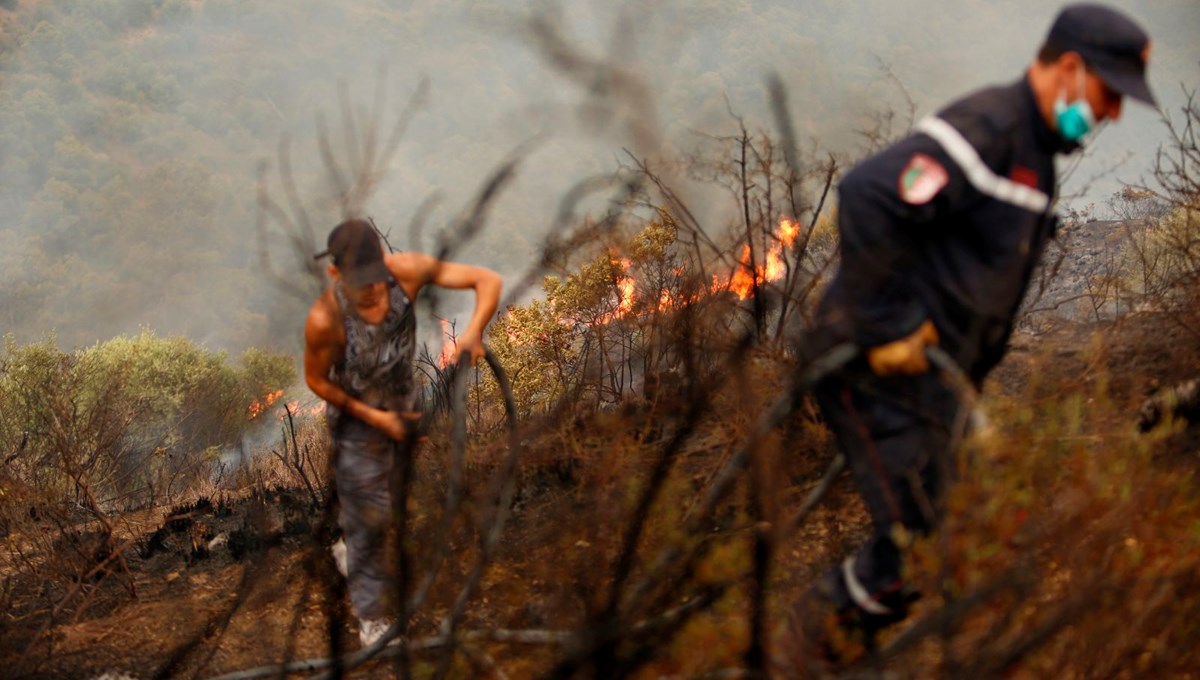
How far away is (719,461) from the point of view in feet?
14.1

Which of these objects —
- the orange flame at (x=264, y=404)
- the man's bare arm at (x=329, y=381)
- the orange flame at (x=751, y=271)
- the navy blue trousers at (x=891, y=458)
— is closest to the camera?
the navy blue trousers at (x=891, y=458)

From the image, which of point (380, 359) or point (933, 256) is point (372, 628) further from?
point (933, 256)

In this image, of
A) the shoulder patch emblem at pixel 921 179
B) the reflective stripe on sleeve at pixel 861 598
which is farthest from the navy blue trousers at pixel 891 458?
the shoulder patch emblem at pixel 921 179

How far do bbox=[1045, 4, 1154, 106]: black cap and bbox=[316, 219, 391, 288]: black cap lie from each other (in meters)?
1.96

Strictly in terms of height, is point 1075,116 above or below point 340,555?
above

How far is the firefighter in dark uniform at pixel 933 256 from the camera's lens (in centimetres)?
204

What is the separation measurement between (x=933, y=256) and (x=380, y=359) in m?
1.90

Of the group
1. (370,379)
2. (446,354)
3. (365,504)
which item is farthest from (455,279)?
(446,354)

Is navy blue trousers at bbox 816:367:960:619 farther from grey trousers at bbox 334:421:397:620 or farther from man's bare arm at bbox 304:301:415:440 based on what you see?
grey trousers at bbox 334:421:397:620

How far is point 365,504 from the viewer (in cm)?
337

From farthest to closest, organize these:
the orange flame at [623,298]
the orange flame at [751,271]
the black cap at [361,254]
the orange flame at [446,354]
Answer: the orange flame at [623,298] < the orange flame at [751,271] < the orange flame at [446,354] < the black cap at [361,254]

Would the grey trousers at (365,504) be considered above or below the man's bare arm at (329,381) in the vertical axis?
below

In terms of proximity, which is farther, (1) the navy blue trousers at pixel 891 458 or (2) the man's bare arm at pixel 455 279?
(2) the man's bare arm at pixel 455 279

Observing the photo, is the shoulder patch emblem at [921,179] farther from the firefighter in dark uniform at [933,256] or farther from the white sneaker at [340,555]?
the white sneaker at [340,555]
